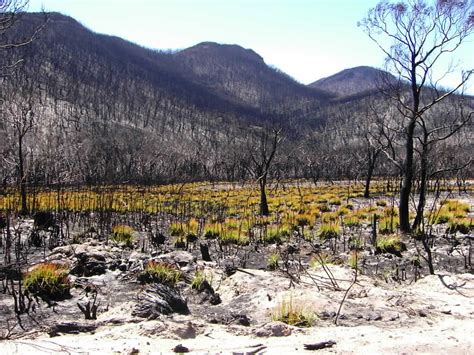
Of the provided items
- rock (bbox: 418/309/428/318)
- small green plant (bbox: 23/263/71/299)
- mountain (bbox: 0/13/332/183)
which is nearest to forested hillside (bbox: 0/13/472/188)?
mountain (bbox: 0/13/332/183)

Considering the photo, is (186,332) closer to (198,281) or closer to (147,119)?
(198,281)

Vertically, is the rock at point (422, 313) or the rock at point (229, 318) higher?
the rock at point (422, 313)

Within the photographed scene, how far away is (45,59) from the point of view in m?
A: 144

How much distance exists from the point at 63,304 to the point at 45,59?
155381mm

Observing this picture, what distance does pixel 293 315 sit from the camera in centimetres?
561

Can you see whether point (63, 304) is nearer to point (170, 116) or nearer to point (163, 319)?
point (163, 319)

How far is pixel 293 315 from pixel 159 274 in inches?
112

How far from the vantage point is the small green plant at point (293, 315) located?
550cm

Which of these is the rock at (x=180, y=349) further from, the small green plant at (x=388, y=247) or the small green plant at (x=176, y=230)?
the small green plant at (x=176, y=230)

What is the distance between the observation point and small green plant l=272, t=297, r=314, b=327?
217 inches

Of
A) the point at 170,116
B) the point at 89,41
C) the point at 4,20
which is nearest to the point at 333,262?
the point at 4,20

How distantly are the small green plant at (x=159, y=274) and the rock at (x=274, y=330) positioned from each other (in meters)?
2.66

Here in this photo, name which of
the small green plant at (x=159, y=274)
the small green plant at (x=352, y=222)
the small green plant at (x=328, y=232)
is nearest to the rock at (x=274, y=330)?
the small green plant at (x=159, y=274)

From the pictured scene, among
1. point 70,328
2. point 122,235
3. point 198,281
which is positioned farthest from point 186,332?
point 122,235
